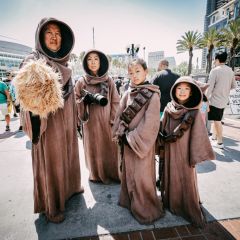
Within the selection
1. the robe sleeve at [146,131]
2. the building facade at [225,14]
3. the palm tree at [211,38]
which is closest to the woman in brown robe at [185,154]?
the robe sleeve at [146,131]

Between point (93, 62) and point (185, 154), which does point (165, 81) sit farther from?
point (185, 154)

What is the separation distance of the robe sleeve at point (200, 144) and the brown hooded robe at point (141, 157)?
0.46 metres

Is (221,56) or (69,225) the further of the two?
(221,56)

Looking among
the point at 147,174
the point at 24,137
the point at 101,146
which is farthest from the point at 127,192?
the point at 24,137

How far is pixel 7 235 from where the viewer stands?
2.33 m

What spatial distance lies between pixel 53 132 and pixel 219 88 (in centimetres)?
415

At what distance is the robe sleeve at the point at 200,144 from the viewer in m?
2.35

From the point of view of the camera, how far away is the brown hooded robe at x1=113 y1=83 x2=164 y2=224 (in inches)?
89.4

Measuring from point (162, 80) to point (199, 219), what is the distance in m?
3.08

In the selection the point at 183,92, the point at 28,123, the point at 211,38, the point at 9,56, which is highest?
the point at 9,56

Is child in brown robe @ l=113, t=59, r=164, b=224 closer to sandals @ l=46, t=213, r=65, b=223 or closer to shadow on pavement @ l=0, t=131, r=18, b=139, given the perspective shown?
sandals @ l=46, t=213, r=65, b=223

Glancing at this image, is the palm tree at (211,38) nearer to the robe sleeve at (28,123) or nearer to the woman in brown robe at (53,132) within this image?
the woman in brown robe at (53,132)

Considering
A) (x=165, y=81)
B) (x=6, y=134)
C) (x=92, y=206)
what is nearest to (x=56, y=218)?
(x=92, y=206)

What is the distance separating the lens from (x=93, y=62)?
10.4 ft
